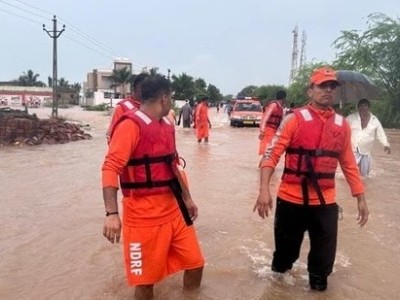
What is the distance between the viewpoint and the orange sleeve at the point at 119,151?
11.2 feet

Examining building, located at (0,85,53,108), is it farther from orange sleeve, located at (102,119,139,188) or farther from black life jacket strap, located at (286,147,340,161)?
orange sleeve, located at (102,119,139,188)

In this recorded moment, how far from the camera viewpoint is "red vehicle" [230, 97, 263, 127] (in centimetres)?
2969

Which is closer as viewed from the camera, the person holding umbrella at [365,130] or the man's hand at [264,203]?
the man's hand at [264,203]

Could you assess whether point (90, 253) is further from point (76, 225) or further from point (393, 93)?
point (393, 93)

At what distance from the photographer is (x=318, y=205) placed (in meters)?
4.12

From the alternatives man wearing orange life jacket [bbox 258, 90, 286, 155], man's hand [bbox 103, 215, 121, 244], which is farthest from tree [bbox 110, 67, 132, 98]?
man's hand [bbox 103, 215, 121, 244]

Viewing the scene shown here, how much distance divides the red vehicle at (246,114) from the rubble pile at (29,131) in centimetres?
1170

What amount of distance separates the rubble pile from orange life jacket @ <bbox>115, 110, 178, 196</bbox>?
15239mm

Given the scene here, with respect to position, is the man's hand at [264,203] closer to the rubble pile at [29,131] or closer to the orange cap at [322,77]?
the orange cap at [322,77]

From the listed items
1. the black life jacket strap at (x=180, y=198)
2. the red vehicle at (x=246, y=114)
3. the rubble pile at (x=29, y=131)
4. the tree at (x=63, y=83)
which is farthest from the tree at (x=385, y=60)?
the tree at (x=63, y=83)

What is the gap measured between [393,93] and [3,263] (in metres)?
29.9

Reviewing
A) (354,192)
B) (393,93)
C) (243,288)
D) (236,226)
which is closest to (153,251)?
(243,288)

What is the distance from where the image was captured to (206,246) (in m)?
5.84

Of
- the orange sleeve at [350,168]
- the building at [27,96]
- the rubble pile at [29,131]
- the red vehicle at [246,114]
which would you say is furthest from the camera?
the building at [27,96]
